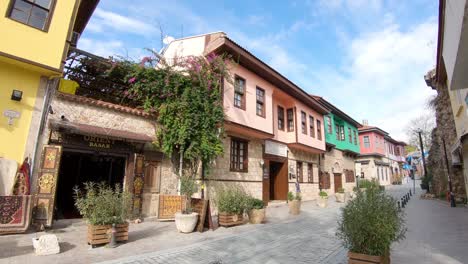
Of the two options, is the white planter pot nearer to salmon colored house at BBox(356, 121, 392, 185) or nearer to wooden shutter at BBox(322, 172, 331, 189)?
wooden shutter at BBox(322, 172, 331, 189)

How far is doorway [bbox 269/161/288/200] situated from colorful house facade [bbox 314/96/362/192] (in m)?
6.22

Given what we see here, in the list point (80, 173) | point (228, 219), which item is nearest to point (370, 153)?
point (228, 219)

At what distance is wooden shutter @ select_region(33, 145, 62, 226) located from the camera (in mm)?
6863

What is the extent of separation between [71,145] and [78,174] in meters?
3.51

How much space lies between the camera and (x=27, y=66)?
712cm

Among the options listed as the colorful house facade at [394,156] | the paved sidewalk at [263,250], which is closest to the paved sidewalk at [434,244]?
the paved sidewalk at [263,250]

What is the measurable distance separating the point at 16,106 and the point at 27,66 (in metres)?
1.16

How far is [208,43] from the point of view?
1202 cm

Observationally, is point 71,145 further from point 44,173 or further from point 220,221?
point 220,221

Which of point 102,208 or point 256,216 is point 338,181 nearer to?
point 256,216

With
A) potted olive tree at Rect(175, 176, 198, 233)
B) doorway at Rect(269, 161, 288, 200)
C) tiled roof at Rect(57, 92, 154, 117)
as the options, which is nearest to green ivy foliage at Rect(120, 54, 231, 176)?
tiled roof at Rect(57, 92, 154, 117)

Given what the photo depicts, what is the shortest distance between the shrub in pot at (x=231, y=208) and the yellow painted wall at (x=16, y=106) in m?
5.84

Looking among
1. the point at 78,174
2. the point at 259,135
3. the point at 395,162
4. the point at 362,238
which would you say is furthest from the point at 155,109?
the point at 395,162

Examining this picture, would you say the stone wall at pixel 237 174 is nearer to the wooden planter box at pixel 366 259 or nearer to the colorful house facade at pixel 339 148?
the wooden planter box at pixel 366 259
